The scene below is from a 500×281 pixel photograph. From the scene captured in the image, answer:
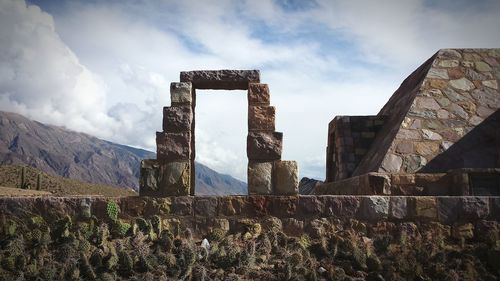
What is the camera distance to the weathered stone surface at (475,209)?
221 inches

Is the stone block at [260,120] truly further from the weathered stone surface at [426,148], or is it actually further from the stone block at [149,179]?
the weathered stone surface at [426,148]

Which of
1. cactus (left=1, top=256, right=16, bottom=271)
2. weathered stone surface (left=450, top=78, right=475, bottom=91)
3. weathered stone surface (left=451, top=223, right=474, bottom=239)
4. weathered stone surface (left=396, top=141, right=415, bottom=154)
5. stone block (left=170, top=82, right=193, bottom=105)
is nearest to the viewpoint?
cactus (left=1, top=256, right=16, bottom=271)

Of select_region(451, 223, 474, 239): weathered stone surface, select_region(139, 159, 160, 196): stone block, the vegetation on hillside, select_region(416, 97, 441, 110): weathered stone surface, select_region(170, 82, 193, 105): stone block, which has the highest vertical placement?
select_region(416, 97, 441, 110): weathered stone surface

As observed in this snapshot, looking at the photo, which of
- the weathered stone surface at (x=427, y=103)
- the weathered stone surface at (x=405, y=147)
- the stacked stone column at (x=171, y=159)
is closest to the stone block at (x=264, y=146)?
the stacked stone column at (x=171, y=159)

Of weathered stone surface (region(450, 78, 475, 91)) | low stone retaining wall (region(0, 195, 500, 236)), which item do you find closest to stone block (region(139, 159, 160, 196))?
low stone retaining wall (region(0, 195, 500, 236))

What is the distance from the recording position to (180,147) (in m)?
5.82

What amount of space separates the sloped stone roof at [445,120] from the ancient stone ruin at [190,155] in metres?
2.99

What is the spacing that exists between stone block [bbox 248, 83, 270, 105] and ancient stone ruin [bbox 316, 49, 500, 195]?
7.79 ft

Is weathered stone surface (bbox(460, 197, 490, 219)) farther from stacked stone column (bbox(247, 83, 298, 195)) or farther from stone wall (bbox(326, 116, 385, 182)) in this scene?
stone wall (bbox(326, 116, 385, 182))

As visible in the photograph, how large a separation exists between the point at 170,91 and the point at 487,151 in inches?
247

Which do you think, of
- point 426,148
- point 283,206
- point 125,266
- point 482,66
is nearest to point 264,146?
point 283,206

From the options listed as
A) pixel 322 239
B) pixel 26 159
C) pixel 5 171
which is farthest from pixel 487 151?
pixel 26 159

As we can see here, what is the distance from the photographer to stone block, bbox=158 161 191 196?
227 inches

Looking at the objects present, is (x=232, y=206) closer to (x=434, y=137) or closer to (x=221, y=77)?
(x=221, y=77)
